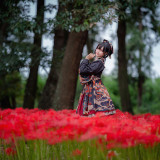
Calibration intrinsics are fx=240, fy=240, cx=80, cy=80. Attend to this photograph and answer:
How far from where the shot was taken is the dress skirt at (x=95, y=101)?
3.56m

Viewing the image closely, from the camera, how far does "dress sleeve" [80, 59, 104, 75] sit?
11.7 ft

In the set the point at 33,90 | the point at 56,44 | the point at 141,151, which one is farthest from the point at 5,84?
the point at 141,151

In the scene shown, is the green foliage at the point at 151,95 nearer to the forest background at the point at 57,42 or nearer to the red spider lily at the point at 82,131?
the forest background at the point at 57,42

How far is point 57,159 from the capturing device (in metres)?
3.29

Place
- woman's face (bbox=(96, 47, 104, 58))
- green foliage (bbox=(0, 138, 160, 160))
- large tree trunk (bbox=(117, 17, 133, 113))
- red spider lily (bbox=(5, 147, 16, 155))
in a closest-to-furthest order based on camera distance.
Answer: green foliage (bbox=(0, 138, 160, 160)) → red spider lily (bbox=(5, 147, 16, 155)) → woman's face (bbox=(96, 47, 104, 58)) → large tree trunk (bbox=(117, 17, 133, 113))

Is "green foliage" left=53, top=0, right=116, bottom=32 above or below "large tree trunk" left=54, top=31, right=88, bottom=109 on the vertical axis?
above

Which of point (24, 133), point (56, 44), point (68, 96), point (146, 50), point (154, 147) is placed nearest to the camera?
point (24, 133)

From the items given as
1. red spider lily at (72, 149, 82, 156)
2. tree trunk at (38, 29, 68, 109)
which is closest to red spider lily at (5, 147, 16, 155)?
red spider lily at (72, 149, 82, 156)

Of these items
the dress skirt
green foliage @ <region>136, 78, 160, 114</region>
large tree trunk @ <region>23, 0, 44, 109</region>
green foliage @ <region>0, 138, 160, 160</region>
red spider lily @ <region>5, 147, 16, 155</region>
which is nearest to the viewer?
green foliage @ <region>0, 138, 160, 160</region>

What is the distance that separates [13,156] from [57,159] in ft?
1.94

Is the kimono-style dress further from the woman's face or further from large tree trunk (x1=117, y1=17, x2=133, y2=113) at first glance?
large tree trunk (x1=117, y1=17, x2=133, y2=113)

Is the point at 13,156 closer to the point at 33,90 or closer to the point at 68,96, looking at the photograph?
the point at 68,96

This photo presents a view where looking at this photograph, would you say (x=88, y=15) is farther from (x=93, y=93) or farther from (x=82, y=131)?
(x=82, y=131)

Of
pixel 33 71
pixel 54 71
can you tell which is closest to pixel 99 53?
pixel 54 71
